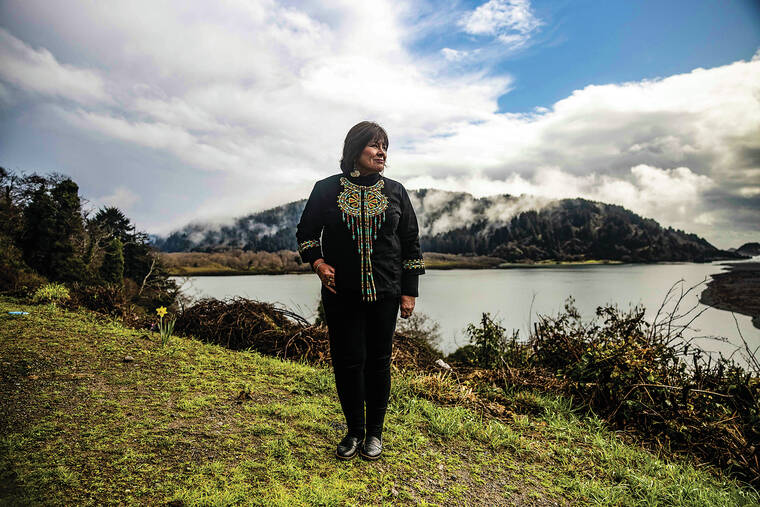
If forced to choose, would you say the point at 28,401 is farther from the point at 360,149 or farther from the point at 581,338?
the point at 581,338

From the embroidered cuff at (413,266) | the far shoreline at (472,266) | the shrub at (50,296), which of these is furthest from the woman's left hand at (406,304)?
the far shoreline at (472,266)

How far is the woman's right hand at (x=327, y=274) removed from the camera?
2.23m

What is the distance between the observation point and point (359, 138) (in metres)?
2.31

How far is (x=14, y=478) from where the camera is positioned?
1599 mm

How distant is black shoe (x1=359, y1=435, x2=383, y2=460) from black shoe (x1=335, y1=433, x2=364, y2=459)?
44 mm

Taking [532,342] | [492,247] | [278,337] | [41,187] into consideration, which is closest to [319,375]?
[278,337]

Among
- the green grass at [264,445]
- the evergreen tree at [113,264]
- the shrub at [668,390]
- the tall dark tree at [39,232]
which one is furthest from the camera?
the evergreen tree at [113,264]

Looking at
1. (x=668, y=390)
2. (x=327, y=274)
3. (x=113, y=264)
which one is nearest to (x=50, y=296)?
(x=327, y=274)

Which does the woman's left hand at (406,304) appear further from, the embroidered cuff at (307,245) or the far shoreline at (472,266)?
the far shoreline at (472,266)

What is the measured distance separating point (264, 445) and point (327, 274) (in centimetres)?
108

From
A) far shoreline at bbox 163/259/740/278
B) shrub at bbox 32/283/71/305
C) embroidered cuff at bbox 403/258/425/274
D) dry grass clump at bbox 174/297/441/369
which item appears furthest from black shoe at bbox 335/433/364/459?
far shoreline at bbox 163/259/740/278

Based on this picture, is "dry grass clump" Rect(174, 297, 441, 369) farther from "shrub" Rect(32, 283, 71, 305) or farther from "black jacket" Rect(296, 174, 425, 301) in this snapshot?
"black jacket" Rect(296, 174, 425, 301)

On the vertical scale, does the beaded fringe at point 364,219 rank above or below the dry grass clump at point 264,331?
above

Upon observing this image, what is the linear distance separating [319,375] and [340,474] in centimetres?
165
